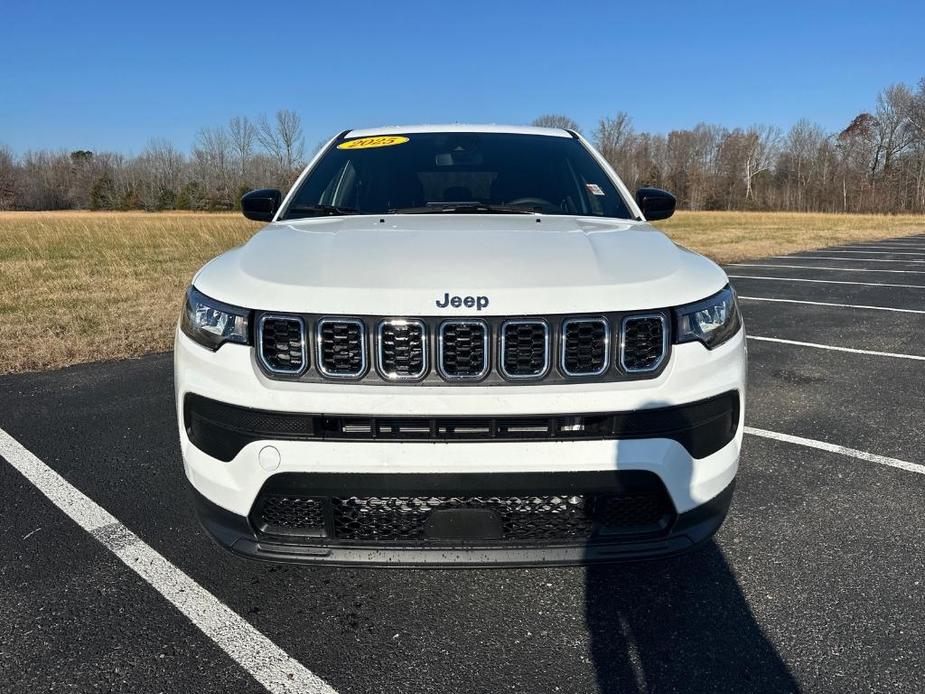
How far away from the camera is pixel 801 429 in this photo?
410cm

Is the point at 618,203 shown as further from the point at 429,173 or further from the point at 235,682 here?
the point at 235,682

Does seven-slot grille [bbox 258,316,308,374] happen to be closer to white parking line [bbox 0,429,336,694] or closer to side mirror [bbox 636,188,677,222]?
white parking line [bbox 0,429,336,694]

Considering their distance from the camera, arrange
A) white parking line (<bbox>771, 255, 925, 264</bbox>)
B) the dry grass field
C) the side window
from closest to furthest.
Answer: the side window
the dry grass field
white parking line (<bbox>771, 255, 925, 264</bbox>)

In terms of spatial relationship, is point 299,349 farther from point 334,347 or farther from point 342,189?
point 342,189

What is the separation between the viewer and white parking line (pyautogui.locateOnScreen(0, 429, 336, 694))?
6.52ft

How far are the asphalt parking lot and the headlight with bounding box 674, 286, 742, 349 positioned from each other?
99 cm

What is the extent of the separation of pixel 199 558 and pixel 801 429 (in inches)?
139

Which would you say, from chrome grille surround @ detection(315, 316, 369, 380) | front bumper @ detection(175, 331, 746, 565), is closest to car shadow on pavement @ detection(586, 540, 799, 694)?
front bumper @ detection(175, 331, 746, 565)

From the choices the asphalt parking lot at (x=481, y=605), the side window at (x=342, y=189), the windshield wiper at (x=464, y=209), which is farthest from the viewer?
the side window at (x=342, y=189)

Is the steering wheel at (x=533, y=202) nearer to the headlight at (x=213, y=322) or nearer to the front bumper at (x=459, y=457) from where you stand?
the front bumper at (x=459, y=457)

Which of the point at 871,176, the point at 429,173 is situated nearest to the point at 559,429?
the point at 429,173

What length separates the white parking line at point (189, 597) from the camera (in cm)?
199

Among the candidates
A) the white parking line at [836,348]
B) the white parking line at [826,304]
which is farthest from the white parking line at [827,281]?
the white parking line at [836,348]

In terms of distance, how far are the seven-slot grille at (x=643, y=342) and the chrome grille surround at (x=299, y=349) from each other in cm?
95
